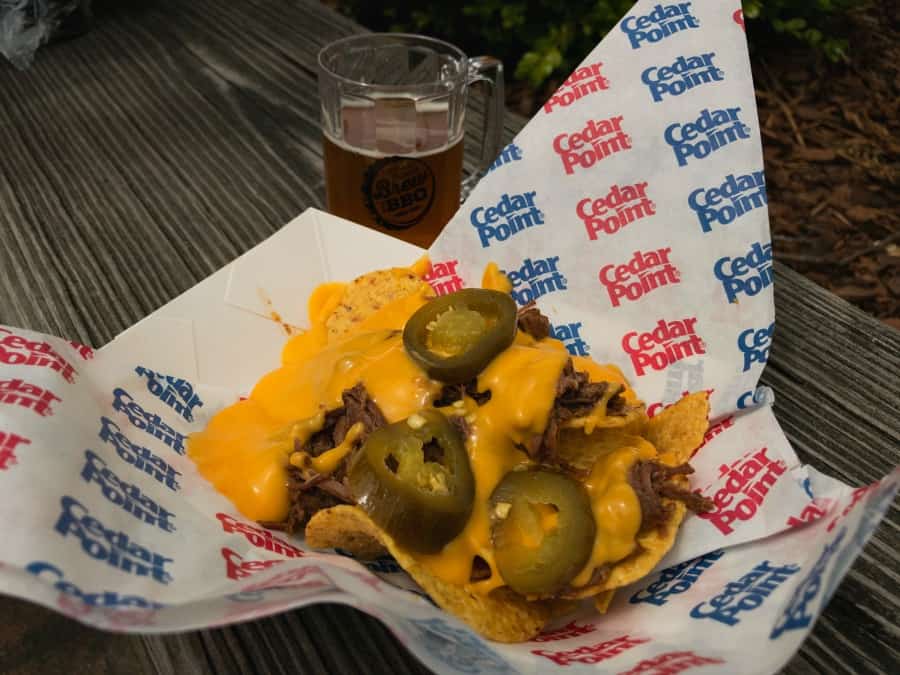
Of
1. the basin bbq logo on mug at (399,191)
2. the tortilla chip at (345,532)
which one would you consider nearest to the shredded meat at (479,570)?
the tortilla chip at (345,532)

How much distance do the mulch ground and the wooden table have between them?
1106 mm

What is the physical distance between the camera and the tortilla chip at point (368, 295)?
1885 mm

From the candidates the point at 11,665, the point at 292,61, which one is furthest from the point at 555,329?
the point at 292,61

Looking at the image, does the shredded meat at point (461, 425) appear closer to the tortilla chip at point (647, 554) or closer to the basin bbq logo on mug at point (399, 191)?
the tortilla chip at point (647, 554)

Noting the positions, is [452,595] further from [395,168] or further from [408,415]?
[395,168]

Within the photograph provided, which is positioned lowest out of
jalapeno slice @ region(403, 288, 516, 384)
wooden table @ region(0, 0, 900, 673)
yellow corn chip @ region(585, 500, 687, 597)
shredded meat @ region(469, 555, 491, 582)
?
wooden table @ region(0, 0, 900, 673)

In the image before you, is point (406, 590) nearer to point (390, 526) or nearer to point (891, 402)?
point (390, 526)

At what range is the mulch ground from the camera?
3.45 metres

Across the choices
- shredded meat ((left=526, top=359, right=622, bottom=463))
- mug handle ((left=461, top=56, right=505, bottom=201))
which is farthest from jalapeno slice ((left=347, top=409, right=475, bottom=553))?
mug handle ((left=461, top=56, right=505, bottom=201))

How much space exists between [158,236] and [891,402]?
231cm

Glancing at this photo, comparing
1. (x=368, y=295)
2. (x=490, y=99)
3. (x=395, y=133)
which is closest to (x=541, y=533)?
(x=368, y=295)

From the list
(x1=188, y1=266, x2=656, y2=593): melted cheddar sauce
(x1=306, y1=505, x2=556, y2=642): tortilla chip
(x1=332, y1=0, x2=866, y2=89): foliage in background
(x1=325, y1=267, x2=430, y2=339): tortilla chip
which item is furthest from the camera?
Result: (x1=332, y1=0, x2=866, y2=89): foliage in background

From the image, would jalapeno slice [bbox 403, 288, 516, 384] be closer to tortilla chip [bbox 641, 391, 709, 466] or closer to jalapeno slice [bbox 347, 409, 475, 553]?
jalapeno slice [bbox 347, 409, 475, 553]

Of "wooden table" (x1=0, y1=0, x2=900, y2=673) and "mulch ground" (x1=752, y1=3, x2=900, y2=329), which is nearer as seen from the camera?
"wooden table" (x1=0, y1=0, x2=900, y2=673)
